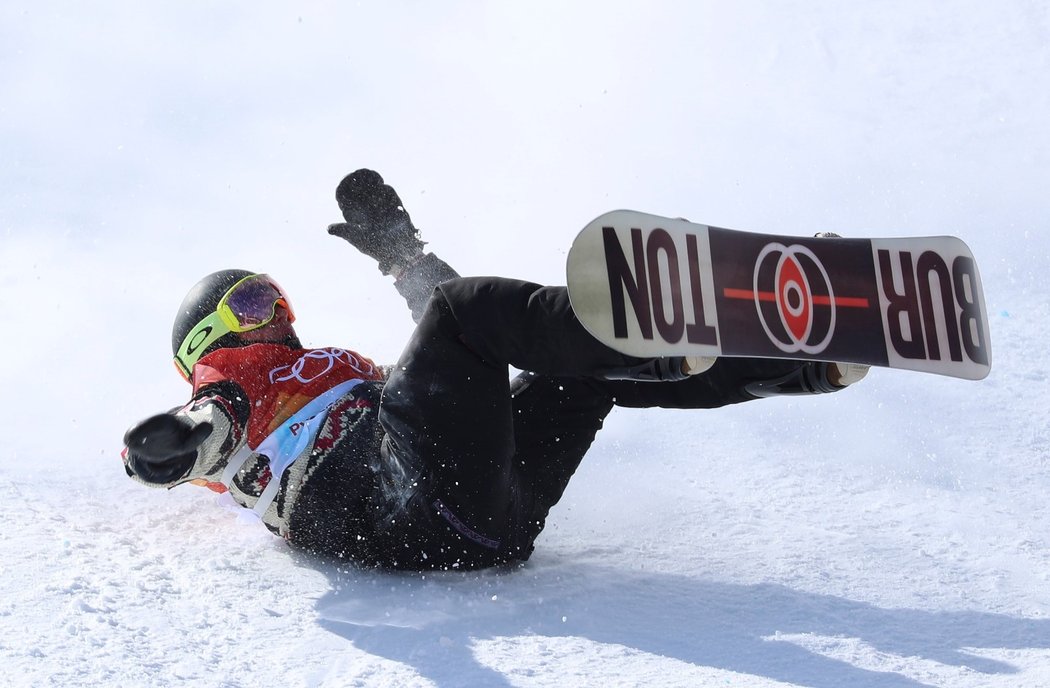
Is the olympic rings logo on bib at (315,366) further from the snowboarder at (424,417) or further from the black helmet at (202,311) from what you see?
the black helmet at (202,311)

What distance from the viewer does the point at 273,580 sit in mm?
2098

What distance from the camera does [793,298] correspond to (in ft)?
6.38

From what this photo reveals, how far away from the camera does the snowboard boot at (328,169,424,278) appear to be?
3123mm

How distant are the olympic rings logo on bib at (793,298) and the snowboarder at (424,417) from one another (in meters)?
0.09

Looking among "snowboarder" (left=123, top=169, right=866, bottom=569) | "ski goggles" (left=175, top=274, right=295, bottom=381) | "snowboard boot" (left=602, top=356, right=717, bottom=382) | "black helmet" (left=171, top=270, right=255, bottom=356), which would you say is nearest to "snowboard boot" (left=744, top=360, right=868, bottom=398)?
"snowboarder" (left=123, top=169, right=866, bottom=569)

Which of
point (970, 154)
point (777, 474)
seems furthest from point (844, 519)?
point (970, 154)

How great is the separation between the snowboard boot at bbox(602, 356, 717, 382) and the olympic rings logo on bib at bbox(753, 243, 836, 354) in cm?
13

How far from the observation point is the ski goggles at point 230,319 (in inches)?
99.5

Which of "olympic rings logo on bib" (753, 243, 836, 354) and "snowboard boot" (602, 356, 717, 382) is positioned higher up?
"olympic rings logo on bib" (753, 243, 836, 354)

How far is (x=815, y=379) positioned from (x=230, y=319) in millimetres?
1347

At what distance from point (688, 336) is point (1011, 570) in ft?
3.01

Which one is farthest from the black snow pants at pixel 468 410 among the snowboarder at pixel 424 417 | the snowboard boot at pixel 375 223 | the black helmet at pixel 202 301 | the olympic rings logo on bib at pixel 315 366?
the snowboard boot at pixel 375 223

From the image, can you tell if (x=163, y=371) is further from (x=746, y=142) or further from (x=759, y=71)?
(x=759, y=71)

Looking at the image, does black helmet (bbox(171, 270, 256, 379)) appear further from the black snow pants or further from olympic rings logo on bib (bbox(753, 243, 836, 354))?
olympic rings logo on bib (bbox(753, 243, 836, 354))
